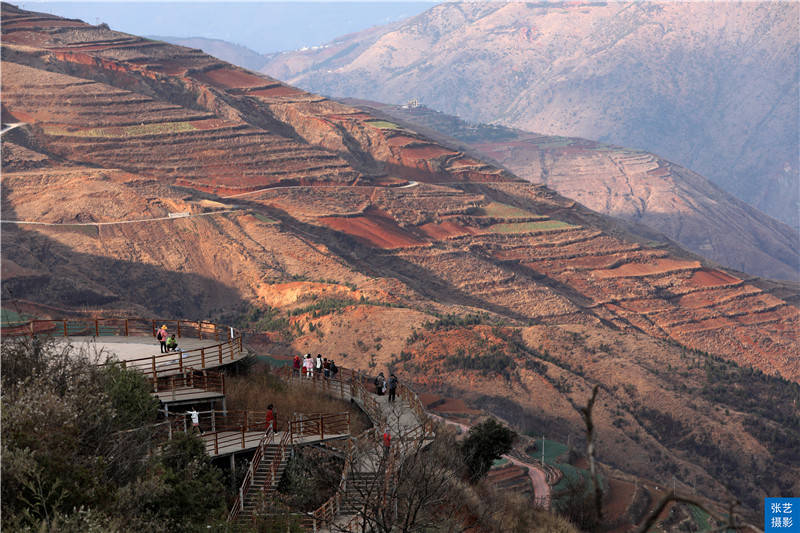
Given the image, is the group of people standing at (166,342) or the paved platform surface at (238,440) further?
the group of people standing at (166,342)

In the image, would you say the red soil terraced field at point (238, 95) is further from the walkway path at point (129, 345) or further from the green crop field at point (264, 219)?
the walkway path at point (129, 345)

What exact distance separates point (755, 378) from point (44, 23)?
81655 mm

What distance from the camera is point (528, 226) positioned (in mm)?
86562

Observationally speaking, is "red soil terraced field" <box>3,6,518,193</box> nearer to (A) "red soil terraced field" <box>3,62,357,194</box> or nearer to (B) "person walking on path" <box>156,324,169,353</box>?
(A) "red soil terraced field" <box>3,62,357,194</box>

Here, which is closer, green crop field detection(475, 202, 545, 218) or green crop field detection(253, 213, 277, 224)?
green crop field detection(253, 213, 277, 224)

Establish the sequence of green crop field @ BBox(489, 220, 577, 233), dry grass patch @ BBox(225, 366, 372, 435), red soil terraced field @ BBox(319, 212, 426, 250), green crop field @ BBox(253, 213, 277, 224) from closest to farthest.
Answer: dry grass patch @ BBox(225, 366, 372, 435) < green crop field @ BBox(253, 213, 277, 224) < red soil terraced field @ BBox(319, 212, 426, 250) < green crop field @ BBox(489, 220, 577, 233)

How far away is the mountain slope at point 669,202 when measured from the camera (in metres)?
163

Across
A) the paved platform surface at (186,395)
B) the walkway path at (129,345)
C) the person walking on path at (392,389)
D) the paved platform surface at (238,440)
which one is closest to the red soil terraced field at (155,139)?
the walkway path at (129,345)

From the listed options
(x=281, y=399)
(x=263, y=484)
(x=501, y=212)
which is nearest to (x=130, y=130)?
(x=501, y=212)

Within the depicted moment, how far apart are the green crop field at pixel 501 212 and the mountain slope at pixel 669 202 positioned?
73.6 metres

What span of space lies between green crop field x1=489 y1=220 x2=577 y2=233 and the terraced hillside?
16.8 inches

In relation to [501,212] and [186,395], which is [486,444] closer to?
[186,395]

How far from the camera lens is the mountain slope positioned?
535ft

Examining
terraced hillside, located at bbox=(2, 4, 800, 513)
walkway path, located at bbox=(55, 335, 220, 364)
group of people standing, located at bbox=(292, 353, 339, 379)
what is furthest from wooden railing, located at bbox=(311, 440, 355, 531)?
terraced hillside, located at bbox=(2, 4, 800, 513)
